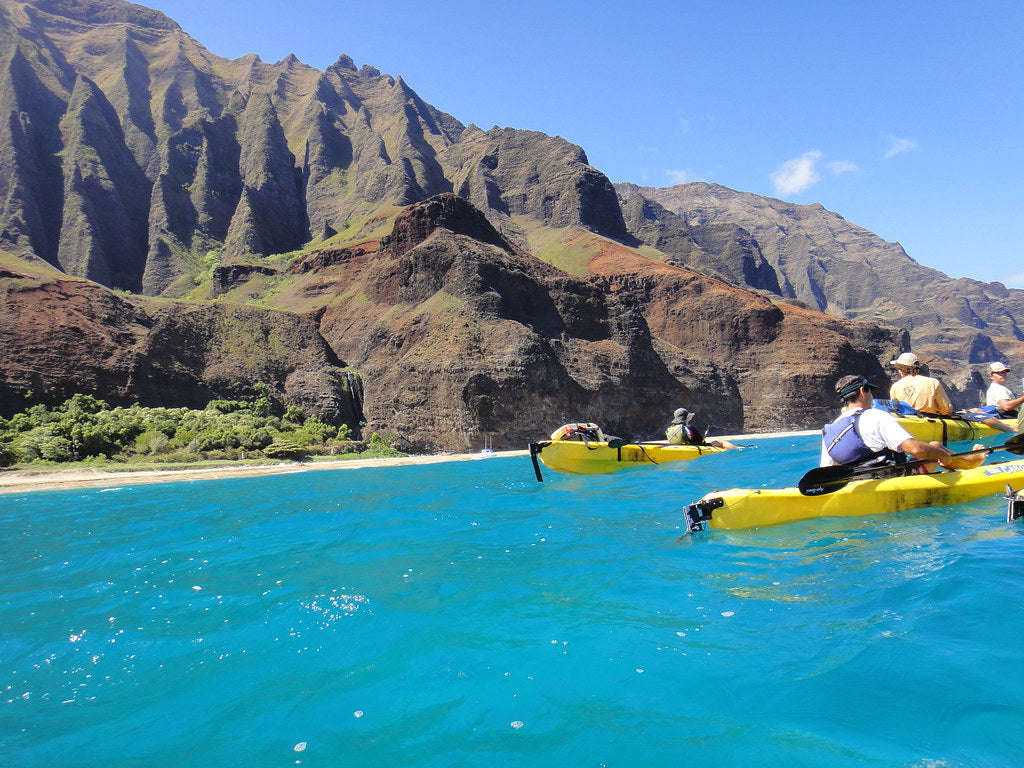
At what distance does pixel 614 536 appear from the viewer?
30.4ft

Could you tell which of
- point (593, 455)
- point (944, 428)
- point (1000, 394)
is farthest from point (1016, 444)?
point (593, 455)

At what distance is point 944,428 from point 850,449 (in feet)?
21.8

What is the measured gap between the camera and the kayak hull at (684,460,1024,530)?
7938 mm

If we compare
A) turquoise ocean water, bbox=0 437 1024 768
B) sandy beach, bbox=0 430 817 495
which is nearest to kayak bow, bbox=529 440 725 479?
turquoise ocean water, bbox=0 437 1024 768

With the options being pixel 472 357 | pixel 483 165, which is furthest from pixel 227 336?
pixel 483 165

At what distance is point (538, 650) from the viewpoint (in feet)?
15.7

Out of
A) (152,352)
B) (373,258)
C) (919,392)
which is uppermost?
(373,258)

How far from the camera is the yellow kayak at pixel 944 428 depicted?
484 inches

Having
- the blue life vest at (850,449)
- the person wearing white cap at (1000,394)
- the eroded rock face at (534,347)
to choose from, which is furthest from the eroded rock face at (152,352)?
the blue life vest at (850,449)

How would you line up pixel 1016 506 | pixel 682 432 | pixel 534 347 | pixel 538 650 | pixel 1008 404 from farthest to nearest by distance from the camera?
pixel 534 347
pixel 682 432
pixel 1008 404
pixel 1016 506
pixel 538 650

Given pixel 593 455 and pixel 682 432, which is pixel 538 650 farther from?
pixel 682 432

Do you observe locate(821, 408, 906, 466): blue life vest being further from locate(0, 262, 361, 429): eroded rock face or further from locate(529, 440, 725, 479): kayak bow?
locate(0, 262, 361, 429): eroded rock face

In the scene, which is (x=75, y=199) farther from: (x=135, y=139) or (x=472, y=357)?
(x=472, y=357)

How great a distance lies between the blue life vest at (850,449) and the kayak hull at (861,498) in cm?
28
